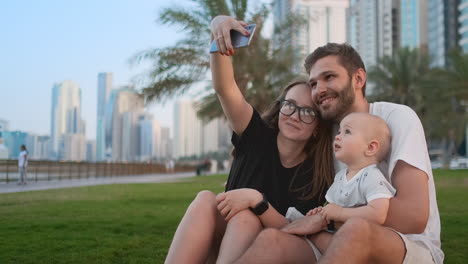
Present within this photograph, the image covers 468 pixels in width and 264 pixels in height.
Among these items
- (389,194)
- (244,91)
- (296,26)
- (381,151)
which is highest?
(296,26)

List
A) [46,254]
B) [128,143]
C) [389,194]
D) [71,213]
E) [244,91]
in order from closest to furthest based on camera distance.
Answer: [389,194], [46,254], [71,213], [244,91], [128,143]

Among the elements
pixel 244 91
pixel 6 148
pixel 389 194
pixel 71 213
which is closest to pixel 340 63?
pixel 389 194

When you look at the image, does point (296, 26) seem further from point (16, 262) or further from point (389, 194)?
point (389, 194)

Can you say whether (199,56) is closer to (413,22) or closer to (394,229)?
(394,229)

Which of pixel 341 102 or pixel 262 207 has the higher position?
pixel 341 102

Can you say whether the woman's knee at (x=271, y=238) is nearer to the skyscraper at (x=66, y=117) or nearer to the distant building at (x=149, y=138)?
the skyscraper at (x=66, y=117)

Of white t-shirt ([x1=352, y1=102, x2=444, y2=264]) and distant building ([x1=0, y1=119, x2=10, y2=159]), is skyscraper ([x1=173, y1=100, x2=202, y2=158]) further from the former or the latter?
white t-shirt ([x1=352, y1=102, x2=444, y2=264])

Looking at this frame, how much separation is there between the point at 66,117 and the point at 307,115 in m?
113

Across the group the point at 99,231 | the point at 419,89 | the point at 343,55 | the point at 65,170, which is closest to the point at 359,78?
the point at 343,55

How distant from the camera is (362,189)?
2350 millimetres

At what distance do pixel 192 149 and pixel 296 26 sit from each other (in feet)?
385

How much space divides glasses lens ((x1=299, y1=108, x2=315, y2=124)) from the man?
1.25 ft

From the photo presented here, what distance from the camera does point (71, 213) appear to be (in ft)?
27.2

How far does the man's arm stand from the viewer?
7.54 ft
